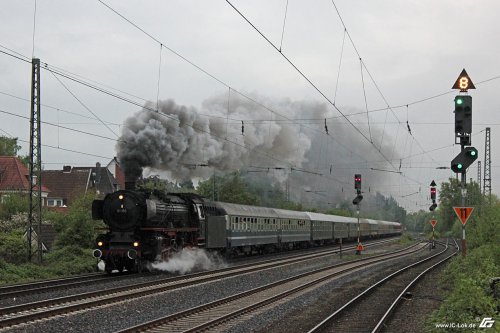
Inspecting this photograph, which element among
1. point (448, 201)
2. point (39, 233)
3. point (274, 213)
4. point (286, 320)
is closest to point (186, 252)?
point (39, 233)

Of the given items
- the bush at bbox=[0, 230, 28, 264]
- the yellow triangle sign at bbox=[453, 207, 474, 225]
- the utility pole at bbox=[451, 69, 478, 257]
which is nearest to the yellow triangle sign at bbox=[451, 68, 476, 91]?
the utility pole at bbox=[451, 69, 478, 257]

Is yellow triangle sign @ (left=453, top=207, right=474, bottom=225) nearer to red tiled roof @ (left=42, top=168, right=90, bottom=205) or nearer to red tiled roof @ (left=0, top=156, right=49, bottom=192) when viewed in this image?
red tiled roof @ (left=0, top=156, right=49, bottom=192)

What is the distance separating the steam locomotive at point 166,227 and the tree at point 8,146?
54.8 meters

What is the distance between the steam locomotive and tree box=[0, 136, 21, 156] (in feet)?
180

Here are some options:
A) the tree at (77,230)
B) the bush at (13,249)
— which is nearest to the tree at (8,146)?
the tree at (77,230)

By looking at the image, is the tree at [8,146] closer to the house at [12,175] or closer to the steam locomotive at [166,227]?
the house at [12,175]

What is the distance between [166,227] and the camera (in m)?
23.3

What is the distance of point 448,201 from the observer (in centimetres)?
11844

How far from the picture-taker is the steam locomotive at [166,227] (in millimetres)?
21859

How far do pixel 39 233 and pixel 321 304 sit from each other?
40.2ft

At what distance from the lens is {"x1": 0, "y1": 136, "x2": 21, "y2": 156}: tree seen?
81056mm

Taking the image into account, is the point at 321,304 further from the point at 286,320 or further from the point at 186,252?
the point at 186,252

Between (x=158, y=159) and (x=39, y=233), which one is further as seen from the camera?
(x=158, y=159)

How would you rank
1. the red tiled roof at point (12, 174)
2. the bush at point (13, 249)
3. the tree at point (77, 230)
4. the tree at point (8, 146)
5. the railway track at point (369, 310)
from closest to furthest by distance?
1. the railway track at point (369, 310)
2. the bush at point (13, 249)
3. the tree at point (77, 230)
4. the red tiled roof at point (12, 174)
5. the tree at point (8, 146)
